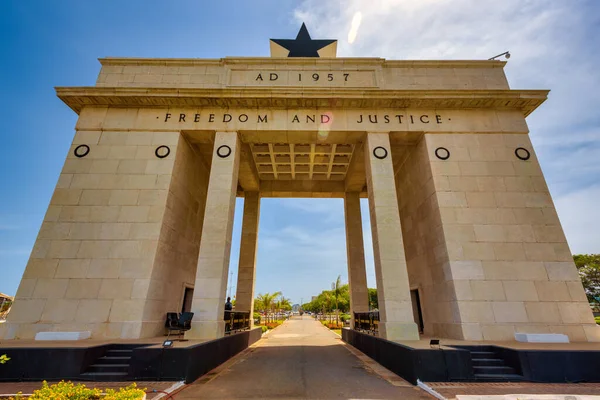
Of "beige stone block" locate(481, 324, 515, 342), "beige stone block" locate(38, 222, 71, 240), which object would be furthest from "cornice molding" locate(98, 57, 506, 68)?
"beige stone block" locate(481, 324, 515, 342)

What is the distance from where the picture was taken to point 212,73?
52.6 ft

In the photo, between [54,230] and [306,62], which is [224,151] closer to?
[306,62]

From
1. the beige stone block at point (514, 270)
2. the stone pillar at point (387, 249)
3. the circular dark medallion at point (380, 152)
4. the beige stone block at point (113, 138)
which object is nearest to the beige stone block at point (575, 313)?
the beige stone block at point (514, 270)

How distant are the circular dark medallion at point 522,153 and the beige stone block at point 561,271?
17.6 feet

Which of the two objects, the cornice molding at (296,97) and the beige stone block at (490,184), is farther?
the cornice molding at (296,97)

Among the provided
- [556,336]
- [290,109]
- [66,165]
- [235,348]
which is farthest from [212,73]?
[556,336]

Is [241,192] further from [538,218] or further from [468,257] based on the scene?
[538,218]

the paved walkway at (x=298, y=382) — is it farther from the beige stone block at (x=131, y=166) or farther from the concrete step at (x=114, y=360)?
the beige stone block at (x=131, y=166)

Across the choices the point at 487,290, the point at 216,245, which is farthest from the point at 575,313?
the point at 216,245

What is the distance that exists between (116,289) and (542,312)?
18151 millimetres

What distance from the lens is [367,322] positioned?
46.2 ft

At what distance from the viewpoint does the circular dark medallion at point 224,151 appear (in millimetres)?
13969

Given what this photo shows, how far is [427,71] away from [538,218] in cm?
1000

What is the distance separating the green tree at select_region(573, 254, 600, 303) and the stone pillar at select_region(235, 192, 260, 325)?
60901 millimetres
